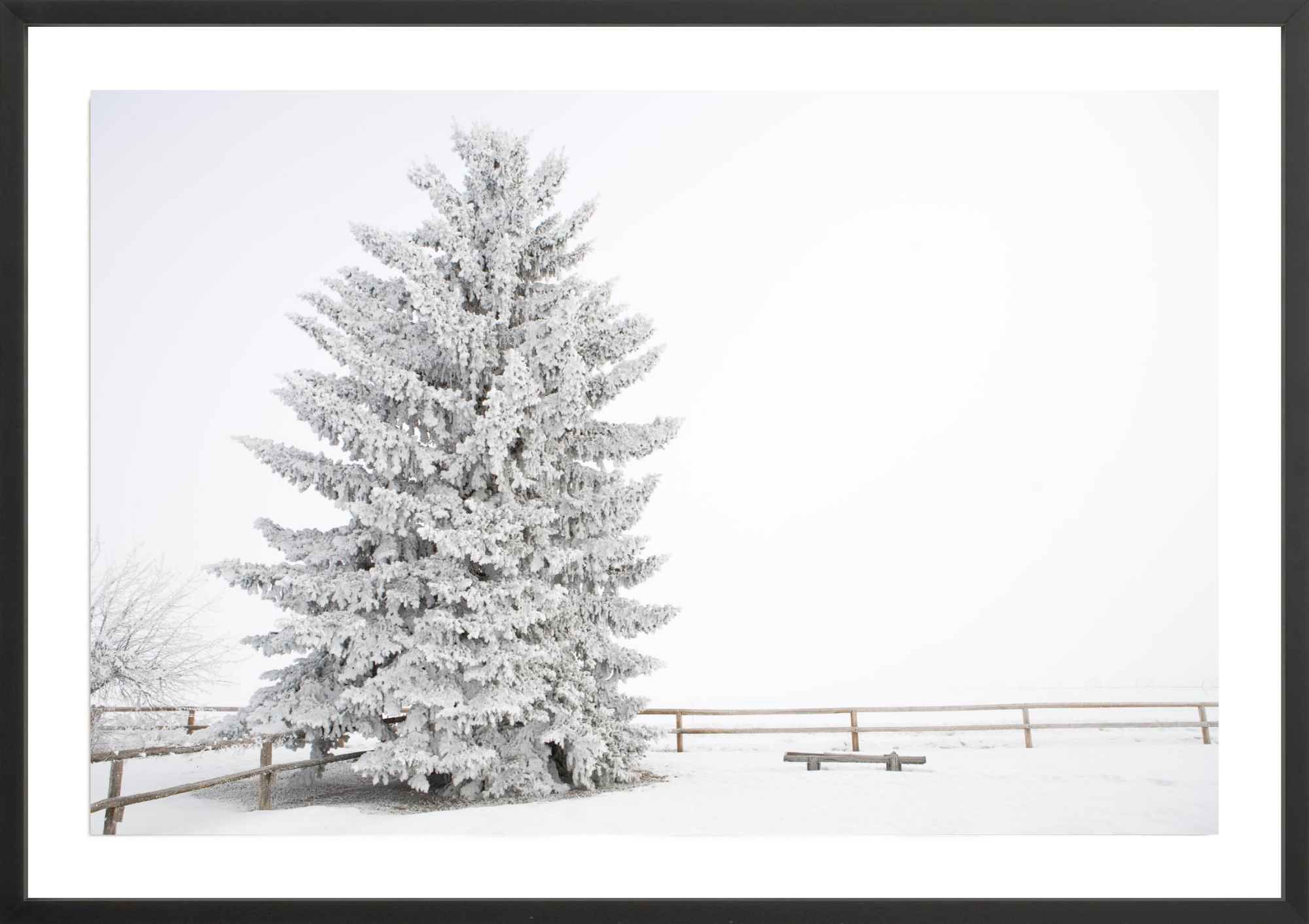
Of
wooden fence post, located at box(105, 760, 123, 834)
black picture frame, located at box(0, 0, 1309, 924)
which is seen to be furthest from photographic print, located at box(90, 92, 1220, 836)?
black picture frame, located at box(0, 0, 1309, 924)

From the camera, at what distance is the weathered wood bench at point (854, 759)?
5.07m

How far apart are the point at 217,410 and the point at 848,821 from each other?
195 inches

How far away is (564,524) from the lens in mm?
4480

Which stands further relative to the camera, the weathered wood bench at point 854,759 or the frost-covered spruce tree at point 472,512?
the weathered wood bench at point 854,759

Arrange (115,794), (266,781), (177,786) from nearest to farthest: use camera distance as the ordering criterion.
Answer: (115,794) → (177,786) → (266,781)

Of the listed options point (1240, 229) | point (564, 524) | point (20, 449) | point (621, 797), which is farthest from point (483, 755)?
point (1240, 229)

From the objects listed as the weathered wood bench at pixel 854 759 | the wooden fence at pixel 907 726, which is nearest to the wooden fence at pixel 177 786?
the wooden fence at pixel 907 726

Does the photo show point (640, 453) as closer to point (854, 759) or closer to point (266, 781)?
point (854, 759)

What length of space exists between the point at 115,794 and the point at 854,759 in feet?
13.7

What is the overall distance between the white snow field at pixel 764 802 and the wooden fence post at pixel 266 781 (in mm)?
72

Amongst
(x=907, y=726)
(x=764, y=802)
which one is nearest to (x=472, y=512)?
(x=764, y=802)

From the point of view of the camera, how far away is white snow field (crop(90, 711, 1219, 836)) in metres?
3.66

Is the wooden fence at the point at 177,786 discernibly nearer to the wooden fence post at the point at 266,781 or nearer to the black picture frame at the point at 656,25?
the wooden fence post at the point at 266,781

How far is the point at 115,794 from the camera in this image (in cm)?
389
